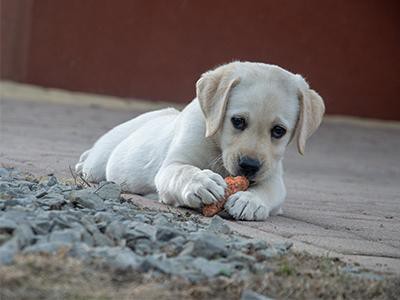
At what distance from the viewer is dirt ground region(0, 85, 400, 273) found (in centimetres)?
470

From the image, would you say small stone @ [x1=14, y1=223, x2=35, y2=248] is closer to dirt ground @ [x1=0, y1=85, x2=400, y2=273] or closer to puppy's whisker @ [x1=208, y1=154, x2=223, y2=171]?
dirt ground @ [x1=0, y1=85, x2=400, y2=273]

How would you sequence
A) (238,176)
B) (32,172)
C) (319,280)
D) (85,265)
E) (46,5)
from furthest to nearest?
(46,5), (32,172), (238,176), (319,280), (85,265)

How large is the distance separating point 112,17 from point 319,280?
1032cm

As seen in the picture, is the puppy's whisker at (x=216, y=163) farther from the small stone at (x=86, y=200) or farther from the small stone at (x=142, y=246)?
the small stone at (x=142, y=246)

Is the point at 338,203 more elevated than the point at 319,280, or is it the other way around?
the point at 319,280

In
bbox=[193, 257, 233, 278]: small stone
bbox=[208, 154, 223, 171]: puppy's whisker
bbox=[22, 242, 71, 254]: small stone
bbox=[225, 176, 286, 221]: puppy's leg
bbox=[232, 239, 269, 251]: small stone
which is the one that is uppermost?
bbox=[22, 242, 71, 254]: small stone

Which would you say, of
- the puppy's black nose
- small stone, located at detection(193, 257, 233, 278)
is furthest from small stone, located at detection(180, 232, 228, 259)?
the puppy's black nose

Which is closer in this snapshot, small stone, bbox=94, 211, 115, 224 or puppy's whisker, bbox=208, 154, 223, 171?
small stone, bbox=94, 211, 115, 224

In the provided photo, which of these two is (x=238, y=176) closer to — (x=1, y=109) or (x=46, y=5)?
(x=1, y=109)

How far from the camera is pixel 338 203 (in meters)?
6.50

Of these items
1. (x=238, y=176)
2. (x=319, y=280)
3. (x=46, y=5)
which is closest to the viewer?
(x=319, y=280)

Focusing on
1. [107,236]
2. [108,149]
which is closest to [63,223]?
[107,236]

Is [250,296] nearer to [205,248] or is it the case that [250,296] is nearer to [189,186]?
[205,248]

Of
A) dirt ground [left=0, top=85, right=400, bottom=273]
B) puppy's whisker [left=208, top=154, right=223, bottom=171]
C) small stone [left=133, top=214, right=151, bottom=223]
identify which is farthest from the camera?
puppy's whisker [left=208, top=154, right=223, bottom=171]
